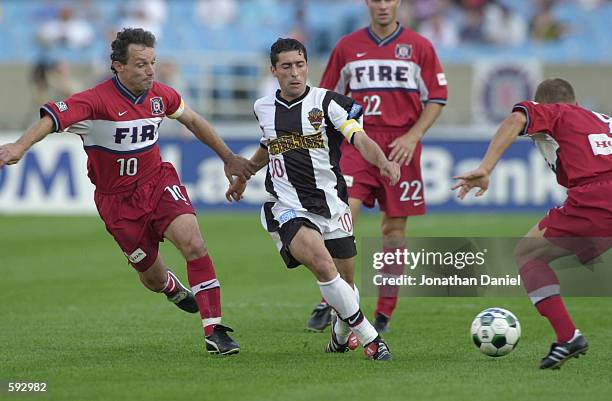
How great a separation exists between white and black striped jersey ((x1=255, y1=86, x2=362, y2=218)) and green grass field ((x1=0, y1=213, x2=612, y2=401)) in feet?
3.63

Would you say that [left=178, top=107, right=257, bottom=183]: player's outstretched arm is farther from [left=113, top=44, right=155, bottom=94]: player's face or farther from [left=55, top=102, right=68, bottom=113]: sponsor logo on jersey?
[left=55, top=102, right=68, bottom=113]: sponsor logo on jersey

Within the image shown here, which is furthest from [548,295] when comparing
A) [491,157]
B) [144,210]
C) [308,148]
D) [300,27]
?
[300,27]

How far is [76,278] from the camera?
13.1 meters

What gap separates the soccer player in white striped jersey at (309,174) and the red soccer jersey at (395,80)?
5.36 feet

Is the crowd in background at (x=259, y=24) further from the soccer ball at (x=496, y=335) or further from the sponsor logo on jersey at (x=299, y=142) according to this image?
the soccer ball at (x=496, y=335)

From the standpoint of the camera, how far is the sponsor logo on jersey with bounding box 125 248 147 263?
28.5 feet

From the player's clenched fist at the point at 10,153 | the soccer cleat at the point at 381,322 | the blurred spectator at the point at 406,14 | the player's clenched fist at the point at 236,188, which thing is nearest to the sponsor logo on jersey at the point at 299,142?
the player's clenched fist at the point at 236,188

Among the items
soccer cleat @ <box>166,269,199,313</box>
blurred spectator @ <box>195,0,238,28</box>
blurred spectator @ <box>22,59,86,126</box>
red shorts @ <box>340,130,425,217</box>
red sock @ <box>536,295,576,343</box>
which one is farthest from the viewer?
blurred spectator @ <box>195,0,238,28</box>

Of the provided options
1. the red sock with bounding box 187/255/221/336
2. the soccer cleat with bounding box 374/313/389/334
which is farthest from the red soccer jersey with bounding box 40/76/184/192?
the soccer cleat with bounding box 374/313/389/334

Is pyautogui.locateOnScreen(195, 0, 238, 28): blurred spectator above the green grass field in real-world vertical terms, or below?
above

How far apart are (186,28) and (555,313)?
65.1ft

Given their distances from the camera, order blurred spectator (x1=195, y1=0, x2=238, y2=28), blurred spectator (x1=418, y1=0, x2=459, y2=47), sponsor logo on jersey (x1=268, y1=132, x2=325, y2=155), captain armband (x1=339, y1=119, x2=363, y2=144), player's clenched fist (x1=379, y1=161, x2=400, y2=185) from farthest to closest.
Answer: blurred spectator (x1=195, y1=0, x2=238, y2=28), blurred spectator (x1=418, y1=0, x2=459, y2=47), sponsor logo on jersey (x1=268, y1=132, x2=325, y2=155), captain armband (x1=339, y1=119, x2=363, y2=144), player's clenched fist (x1=379, y1=161, x2=400, y2=185)

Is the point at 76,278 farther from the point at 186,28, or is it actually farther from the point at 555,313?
the point at 186,28

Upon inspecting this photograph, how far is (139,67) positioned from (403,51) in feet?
8.45
